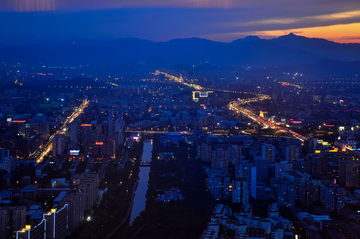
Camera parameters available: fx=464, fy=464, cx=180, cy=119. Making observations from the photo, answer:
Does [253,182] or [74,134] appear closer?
[253,182]

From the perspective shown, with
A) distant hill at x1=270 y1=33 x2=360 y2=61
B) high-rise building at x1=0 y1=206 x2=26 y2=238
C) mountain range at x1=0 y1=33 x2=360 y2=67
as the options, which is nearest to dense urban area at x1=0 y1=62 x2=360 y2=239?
high-rise building at x1=0 y1=206 x2=26 y2=238

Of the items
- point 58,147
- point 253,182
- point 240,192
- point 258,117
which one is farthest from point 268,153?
point 258,117

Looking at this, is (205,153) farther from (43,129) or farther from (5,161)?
(43,129)

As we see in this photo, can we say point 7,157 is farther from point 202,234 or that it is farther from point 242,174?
point 202,234

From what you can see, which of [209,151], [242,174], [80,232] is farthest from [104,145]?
[80,232]

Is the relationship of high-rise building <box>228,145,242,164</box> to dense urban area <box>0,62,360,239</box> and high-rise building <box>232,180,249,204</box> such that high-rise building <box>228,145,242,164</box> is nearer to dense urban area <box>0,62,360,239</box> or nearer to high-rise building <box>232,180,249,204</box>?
dense urban area <box>0,62,360,239</box>

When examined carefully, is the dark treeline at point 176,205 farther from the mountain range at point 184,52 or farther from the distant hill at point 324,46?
the mountain range at point 184,52

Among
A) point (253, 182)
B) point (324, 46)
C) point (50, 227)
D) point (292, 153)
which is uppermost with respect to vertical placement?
point (324, 46)
